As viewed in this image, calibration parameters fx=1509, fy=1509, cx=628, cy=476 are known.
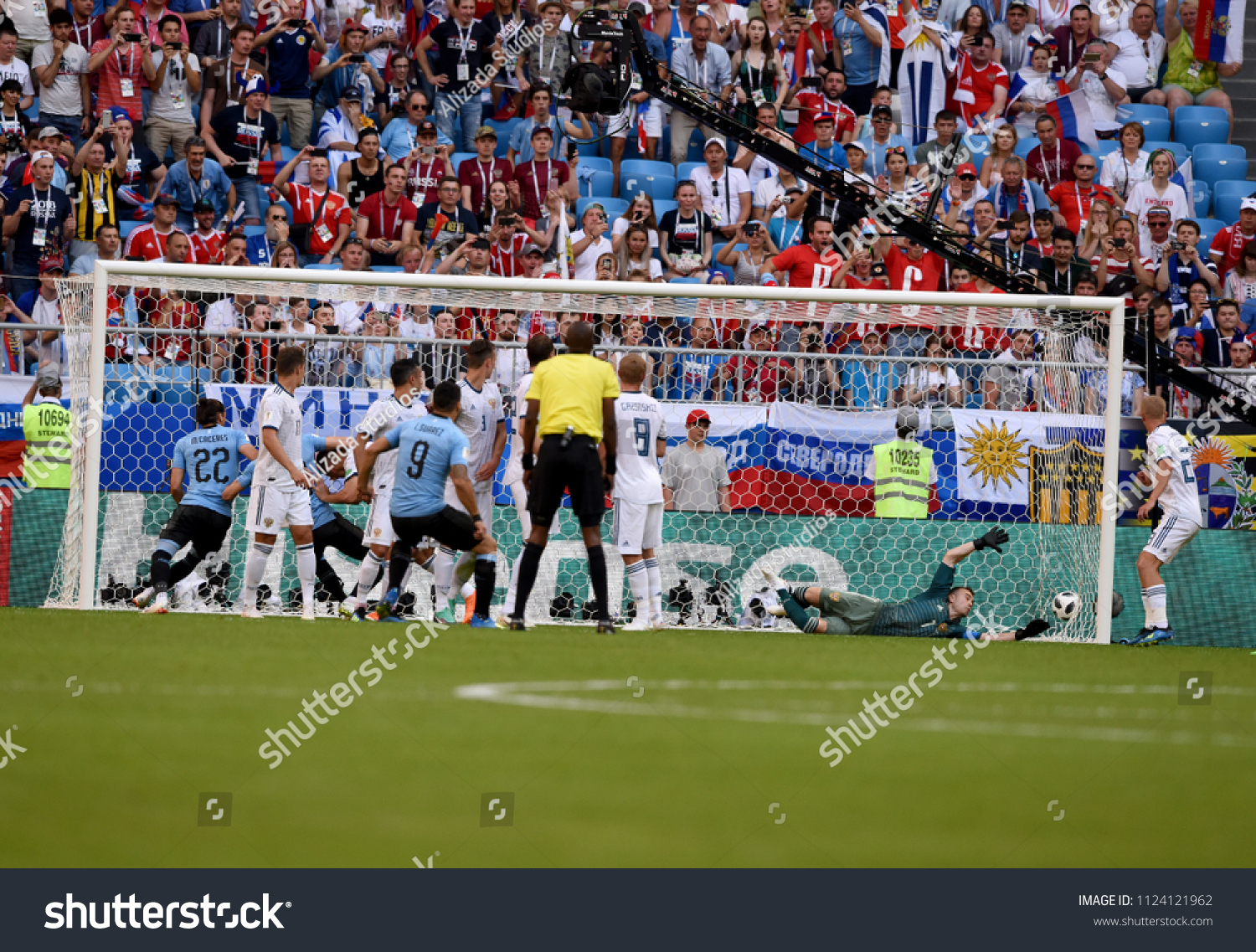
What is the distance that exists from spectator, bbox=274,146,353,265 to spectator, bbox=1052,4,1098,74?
10085 mm

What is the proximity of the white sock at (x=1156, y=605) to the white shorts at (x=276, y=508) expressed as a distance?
7.14 meters

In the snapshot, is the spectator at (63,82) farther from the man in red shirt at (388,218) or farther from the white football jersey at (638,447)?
the white football jersey at (638,447)

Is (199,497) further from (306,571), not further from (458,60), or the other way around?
(458,60)

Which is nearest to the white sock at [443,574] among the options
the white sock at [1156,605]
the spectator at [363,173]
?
the white sock at [1156,605]

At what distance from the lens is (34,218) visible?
16.3 metres

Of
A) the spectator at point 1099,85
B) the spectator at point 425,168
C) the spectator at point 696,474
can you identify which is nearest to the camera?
the spectator at point 696,474

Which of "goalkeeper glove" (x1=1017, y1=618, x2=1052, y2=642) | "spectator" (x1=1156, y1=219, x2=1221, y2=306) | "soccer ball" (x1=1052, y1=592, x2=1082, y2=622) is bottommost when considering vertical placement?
"goalkeeper glove" (x1=1017, y1=618, x2=1052, y2=642)

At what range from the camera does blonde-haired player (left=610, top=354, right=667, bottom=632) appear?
480 inches

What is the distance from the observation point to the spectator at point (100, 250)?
1599cm

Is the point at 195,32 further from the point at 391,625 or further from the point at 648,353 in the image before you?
the point at 391,625

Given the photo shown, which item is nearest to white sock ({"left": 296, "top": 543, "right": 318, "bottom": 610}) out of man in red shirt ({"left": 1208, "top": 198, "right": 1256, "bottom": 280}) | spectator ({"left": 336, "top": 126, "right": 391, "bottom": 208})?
spectator ({"left": 336, "top": 126, "right": 391, "bottom": 208})

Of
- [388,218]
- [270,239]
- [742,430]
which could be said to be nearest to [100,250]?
[270,239]

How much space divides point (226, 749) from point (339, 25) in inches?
598

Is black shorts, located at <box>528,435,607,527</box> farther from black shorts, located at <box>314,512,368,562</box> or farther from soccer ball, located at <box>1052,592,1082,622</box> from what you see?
soccer ball, located at <box>1052,592,1082,622</box>
